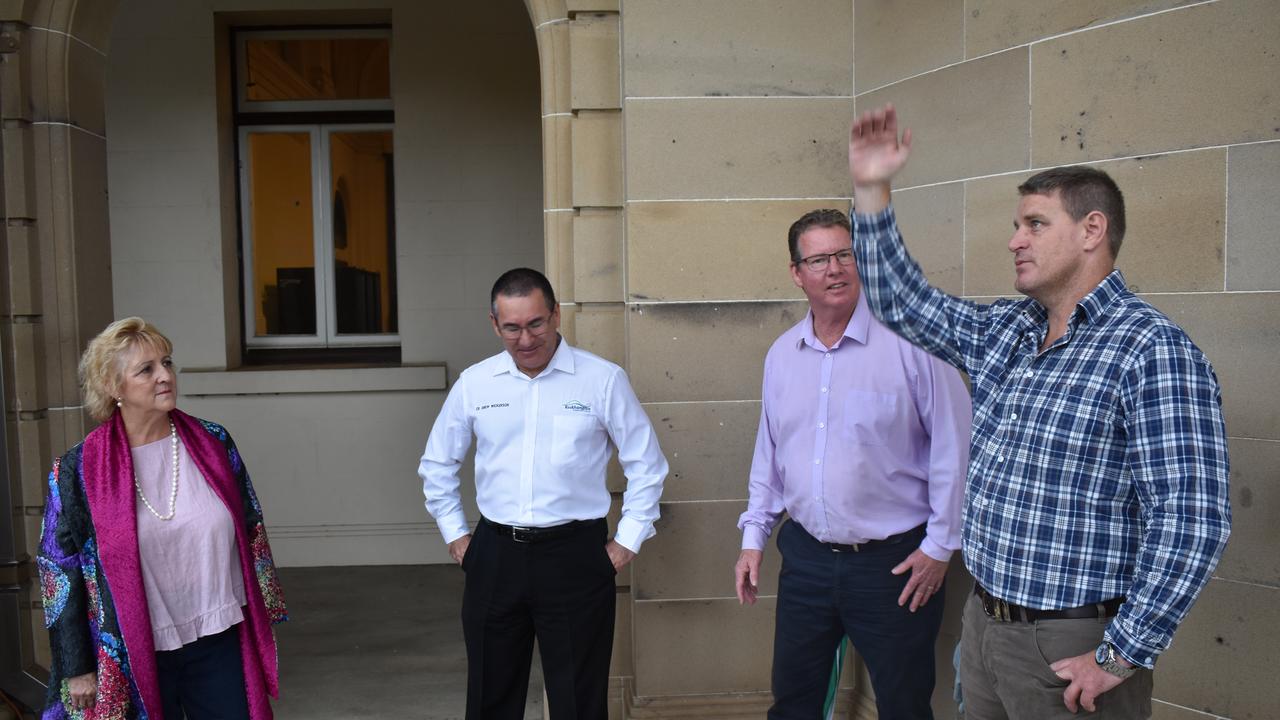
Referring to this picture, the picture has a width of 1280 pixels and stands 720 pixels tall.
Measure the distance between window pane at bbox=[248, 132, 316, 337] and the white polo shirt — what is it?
3922mm

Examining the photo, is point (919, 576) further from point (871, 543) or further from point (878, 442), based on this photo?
point (878, 442)

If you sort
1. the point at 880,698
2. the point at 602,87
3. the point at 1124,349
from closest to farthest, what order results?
the point at 1124,349
the point at 880,698
the point at 602,87

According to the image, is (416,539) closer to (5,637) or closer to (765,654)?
(5,637)

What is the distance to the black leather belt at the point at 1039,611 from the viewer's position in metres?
1.91

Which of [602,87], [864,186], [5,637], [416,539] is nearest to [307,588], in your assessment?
[416,539]

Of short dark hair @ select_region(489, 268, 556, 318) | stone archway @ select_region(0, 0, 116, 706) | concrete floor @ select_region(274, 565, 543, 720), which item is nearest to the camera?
short dark hair @ select_region(489, 268, 556, 318)

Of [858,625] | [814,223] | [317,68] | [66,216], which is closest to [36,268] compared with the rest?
[66,216]

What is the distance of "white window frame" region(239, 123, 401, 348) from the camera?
6.53 meters

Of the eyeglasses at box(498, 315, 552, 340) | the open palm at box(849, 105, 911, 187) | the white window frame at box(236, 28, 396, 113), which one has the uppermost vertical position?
the white window frame at box(236, 28, 396, 113)

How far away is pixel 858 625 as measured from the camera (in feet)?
8.91

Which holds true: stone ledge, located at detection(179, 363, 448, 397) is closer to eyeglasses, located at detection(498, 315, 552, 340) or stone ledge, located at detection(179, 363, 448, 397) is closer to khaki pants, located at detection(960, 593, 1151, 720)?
eyeglasses, located at detection(498, 315, 552, 340)

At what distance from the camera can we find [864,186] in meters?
1.99

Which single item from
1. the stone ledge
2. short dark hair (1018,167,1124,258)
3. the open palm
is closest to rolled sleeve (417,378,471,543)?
the open palm

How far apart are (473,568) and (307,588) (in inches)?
132
